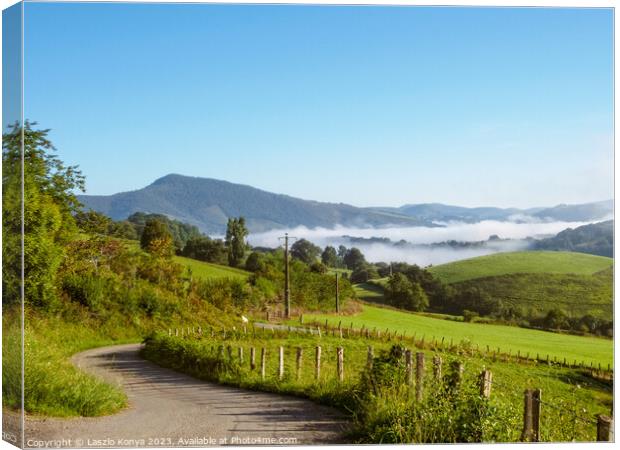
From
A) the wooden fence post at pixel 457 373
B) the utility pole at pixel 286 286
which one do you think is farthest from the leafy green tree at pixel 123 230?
the wooden fence post at pixel 457 373

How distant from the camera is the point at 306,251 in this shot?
12656 millimetres

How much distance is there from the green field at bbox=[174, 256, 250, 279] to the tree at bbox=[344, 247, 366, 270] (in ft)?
5.57

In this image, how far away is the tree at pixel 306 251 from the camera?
12578 mm

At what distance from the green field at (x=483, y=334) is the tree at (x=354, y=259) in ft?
2.67

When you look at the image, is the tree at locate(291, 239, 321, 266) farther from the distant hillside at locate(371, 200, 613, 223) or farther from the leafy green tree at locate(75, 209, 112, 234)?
the leafy green tree at locate(75, 209, 112, 234)

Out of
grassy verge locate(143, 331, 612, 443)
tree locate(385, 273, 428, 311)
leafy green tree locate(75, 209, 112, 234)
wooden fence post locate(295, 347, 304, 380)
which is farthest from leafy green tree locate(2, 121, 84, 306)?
tree locate(385, 273, 428, 311)

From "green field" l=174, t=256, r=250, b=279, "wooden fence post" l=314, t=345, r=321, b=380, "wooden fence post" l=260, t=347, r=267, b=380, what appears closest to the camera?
"wooden fence post" l=314, t=345, r=321, b=380

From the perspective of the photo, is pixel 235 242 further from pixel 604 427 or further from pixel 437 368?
pixel 604 427

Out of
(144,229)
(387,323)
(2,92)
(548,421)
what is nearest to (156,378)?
(144,229)

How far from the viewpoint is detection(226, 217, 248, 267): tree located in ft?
42.8

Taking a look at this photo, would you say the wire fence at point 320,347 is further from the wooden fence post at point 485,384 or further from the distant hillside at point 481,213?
the distant hillside at point 481,213

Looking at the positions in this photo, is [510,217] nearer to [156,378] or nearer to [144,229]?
[144,229]

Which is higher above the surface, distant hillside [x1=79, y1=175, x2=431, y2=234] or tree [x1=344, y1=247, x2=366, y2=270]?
distant hillside [x1=79, y1=175, x2=431, y2=234]

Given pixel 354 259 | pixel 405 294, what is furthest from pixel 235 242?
pixel 405 294
